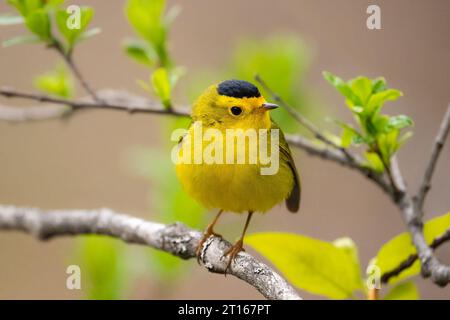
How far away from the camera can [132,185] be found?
15.5 feet

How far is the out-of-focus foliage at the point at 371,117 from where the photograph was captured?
1.56 m

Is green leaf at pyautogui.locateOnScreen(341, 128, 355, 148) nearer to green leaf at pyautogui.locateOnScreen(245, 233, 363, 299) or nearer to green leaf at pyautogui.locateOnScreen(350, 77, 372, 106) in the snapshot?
green leaf at pyautogui.locateOnScreen(350, 77, 372, 106)

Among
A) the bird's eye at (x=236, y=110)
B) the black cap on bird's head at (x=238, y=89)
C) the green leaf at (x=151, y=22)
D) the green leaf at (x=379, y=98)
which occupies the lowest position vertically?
the green leaf at (x=379, y=98)

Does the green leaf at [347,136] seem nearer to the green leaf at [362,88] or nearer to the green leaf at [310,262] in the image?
the green leaf at [362,88]

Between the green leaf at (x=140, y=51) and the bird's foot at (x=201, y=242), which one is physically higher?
the green leaf at (x=140, y=51)

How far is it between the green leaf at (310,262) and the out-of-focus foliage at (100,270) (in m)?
0.79

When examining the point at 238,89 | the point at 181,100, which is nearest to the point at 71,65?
the point at 238,89

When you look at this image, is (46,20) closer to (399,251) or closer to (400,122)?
(400,122)

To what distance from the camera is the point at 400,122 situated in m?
1.54

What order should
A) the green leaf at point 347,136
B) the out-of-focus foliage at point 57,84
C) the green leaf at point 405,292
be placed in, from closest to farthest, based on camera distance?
the green leaf at point 405,292 → the green leaf at point 347,136 → the out-of-focus foliage at point 57,84

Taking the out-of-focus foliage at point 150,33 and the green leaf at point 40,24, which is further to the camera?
the out-of-focus foliage at point 150,33

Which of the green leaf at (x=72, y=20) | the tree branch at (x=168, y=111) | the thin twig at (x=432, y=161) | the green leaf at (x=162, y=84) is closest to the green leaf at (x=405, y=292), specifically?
the thin twig at (x=432, y=161)
